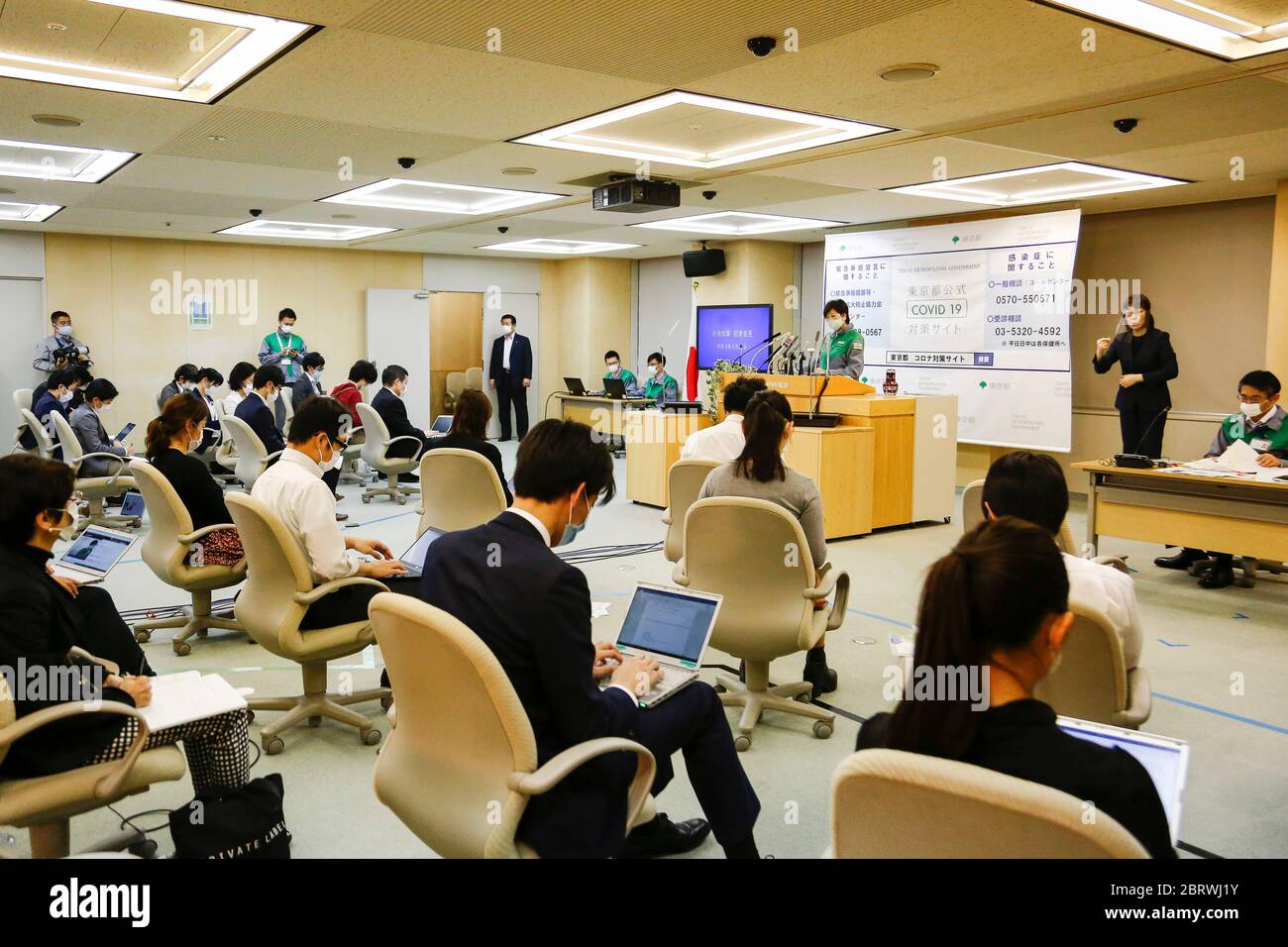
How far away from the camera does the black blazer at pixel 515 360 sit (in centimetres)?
1414

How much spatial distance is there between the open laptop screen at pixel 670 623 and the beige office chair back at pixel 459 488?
2.09m

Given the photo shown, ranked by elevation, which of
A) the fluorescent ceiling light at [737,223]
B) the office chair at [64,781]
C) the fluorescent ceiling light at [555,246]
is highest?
the fluorescent ceiling light at [555,246]

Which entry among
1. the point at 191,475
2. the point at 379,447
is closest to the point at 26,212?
the point at 379,447

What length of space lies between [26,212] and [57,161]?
311 cm

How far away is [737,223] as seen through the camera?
1053cm

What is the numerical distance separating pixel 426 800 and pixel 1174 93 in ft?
16.1

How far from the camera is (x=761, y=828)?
2818mm

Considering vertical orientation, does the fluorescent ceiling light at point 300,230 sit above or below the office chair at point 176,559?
above

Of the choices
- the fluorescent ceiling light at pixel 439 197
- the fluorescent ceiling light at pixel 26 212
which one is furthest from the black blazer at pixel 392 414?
the fluorescent ceiling light at pixel 26 212

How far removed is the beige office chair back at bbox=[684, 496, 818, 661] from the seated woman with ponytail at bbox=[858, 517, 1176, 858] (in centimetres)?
174

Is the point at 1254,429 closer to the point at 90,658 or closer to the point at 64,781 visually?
the point at 90,658

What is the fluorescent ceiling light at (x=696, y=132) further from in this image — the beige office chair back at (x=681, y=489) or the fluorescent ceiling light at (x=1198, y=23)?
the beige office chair back at (x=681, y=489)
